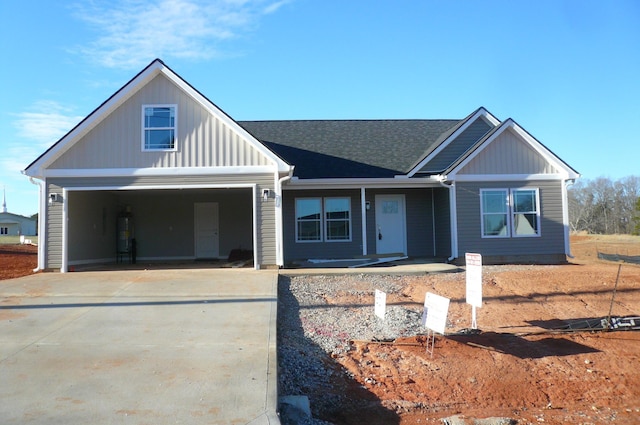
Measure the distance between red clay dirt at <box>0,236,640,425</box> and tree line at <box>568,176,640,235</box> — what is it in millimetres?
60731

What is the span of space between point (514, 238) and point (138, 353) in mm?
12353

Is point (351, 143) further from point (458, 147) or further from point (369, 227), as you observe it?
point (458, 147)

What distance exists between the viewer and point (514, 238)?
15.7 meters

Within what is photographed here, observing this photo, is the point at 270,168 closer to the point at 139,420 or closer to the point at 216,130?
the point at 216,130

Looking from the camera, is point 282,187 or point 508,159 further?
point 282,187

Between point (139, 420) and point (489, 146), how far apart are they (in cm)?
1351

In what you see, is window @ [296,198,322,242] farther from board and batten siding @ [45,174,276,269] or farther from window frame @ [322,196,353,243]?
board and batten siding @ [45,174,276,269]

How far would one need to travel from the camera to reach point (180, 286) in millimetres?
11391

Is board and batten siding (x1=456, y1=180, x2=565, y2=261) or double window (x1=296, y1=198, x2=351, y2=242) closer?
board and batten siding (x1=456, y1=180, x2=565, y2=261)

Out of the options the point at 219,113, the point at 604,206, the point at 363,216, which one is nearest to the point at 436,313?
the point at 363,216

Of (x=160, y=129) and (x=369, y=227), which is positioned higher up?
(x=160, y=129)

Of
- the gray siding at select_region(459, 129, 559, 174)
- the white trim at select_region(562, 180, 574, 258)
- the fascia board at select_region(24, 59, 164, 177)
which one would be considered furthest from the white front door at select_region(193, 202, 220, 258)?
the white trim at select_region(562, 180, 574, 258)

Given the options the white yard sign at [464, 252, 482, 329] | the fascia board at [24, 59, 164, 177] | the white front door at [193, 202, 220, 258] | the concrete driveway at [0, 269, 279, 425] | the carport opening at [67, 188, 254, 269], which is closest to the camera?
the concrete driveway at [0, 269, 279, 425]

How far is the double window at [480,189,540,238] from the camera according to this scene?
1570 centimetres
